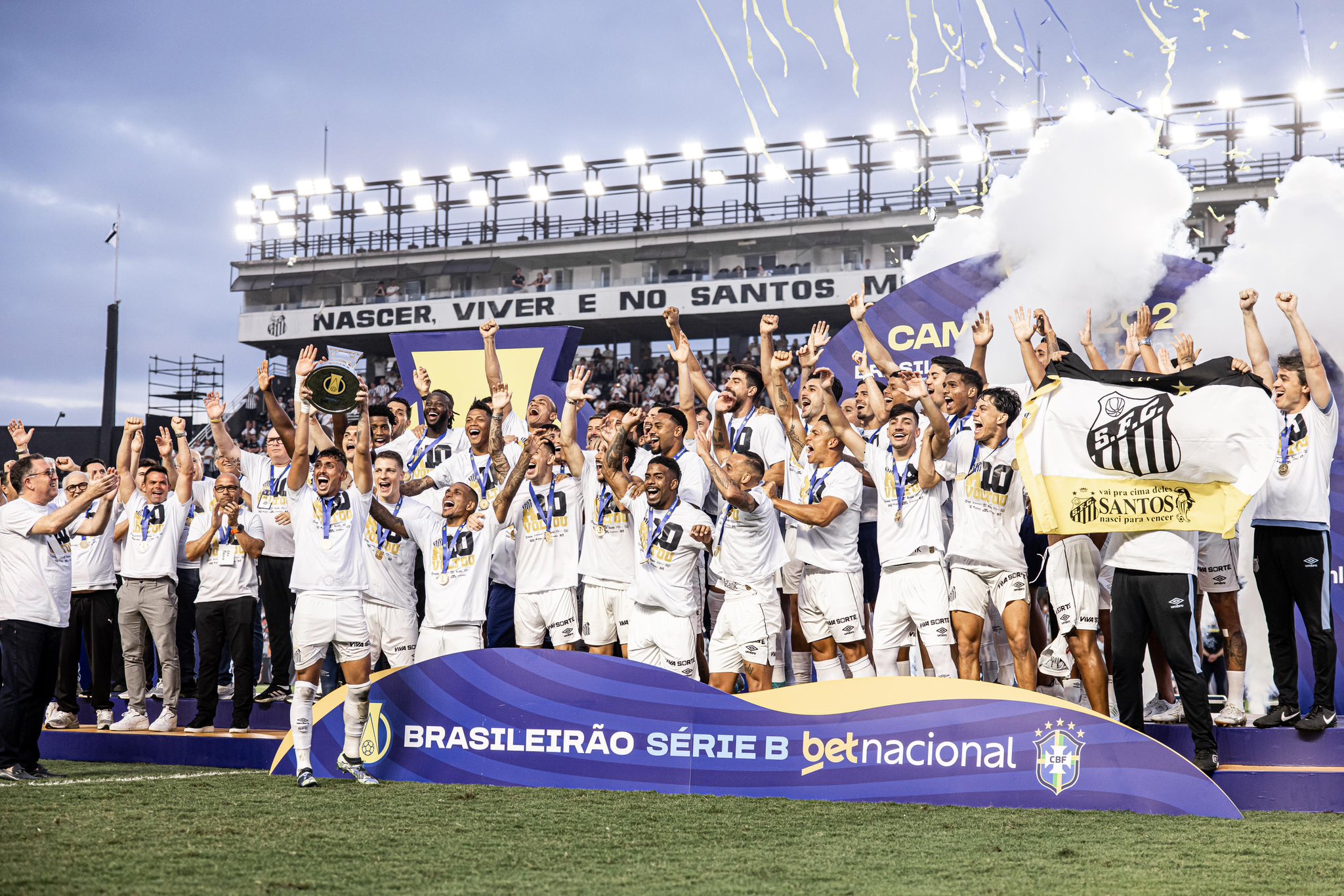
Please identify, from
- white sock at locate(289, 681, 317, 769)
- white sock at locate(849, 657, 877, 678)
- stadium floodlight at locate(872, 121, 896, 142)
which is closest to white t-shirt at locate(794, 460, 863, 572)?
white sock at locate(849, 657, 877, 678)

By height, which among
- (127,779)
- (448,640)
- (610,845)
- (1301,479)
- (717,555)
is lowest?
(127,779)

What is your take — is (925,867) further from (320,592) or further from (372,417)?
(372,417)

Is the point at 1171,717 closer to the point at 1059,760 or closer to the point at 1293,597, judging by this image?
the point at 1293,597

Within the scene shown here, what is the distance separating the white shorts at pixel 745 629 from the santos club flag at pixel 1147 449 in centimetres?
179

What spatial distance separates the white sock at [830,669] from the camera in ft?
25.2

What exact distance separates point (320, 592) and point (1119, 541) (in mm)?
4758

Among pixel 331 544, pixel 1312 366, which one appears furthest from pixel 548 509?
pixel 1312 366

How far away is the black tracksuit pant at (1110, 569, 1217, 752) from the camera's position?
6.39 meters

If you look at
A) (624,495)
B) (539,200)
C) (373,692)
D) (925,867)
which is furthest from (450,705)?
(539,200)

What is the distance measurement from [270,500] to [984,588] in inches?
221

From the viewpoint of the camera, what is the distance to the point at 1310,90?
2830cm

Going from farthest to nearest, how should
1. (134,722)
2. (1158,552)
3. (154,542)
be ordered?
1. (154,542)
2. (134,722)
3. (1158,552)

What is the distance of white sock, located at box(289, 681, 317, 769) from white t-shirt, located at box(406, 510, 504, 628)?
1.02 meters

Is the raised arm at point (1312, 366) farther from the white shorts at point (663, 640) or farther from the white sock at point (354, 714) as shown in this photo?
the white sock at point (354, 714)
